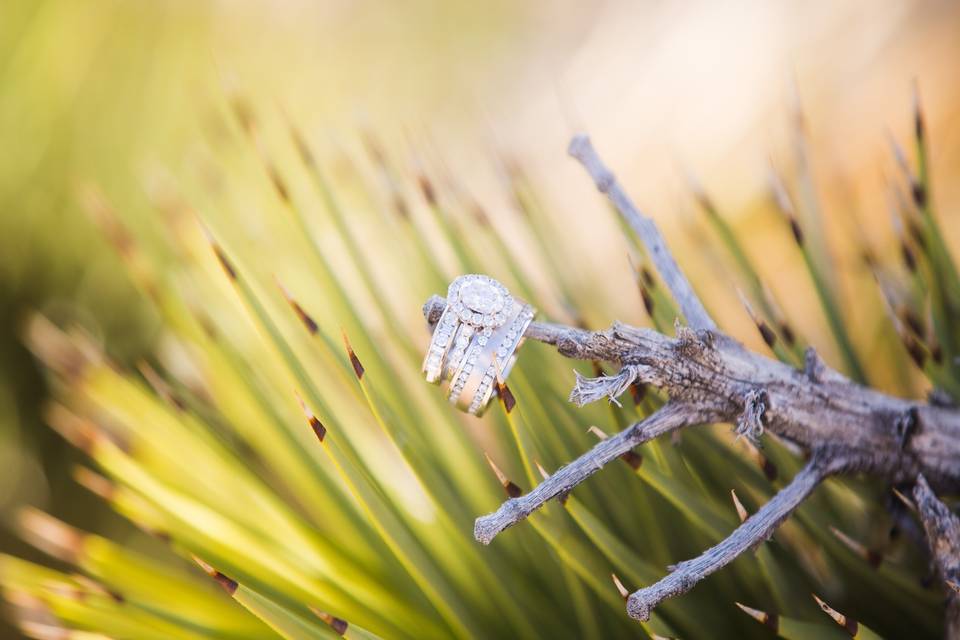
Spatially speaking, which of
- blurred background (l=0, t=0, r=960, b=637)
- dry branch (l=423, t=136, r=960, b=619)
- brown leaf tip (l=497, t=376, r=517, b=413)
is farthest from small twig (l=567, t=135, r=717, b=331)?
blurred background (l=0, t=0, r=960, b=637)

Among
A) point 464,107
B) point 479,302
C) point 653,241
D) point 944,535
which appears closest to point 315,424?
point 479,302

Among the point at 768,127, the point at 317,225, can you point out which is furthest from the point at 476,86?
the point at 317,225

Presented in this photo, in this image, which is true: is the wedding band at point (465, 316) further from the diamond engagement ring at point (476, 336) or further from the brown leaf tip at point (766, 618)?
the brown leaf tip at point (766, 618)

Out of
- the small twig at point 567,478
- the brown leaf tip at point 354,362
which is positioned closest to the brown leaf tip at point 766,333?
the small twig at point 567,478

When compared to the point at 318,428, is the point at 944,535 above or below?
below

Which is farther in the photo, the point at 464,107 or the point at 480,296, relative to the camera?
the point at 464,107

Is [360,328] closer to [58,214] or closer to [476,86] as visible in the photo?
[58,214]

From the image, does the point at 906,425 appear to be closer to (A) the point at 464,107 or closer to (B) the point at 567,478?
(B) the point at 567,478
